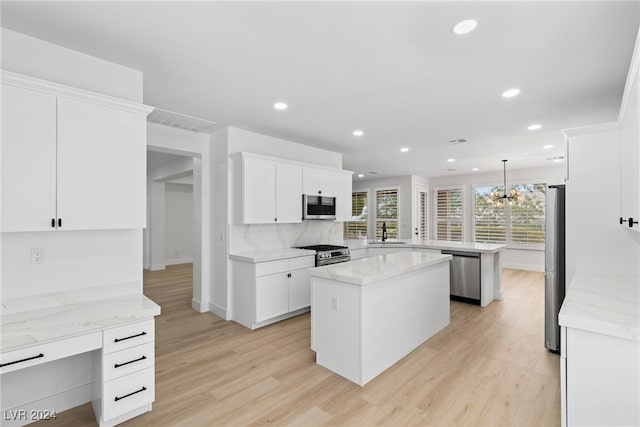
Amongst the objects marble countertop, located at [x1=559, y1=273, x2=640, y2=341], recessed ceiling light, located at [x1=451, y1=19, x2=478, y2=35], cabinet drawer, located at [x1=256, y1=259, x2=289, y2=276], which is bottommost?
cabinet drawer, located at [x1=256, y1=259, x2=289, y2=276]

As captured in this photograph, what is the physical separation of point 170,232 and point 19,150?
24.1ft

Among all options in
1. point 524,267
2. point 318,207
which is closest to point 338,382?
point 318,207

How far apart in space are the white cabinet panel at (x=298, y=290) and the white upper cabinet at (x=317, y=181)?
4.29ft

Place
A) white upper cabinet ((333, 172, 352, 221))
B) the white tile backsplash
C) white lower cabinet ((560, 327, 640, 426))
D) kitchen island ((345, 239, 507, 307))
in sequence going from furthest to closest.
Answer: white upper cabinet ((333, 172, 352, 221)) → kitchen island ((345, 239, 507, 307)) → the white tile backsplash → white lower cabinet ((560, 327, 640, 426))

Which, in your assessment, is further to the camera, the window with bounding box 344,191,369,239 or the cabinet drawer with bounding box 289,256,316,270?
the window with bounding box 344,191,369,239

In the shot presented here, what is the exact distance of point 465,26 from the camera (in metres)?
1.90

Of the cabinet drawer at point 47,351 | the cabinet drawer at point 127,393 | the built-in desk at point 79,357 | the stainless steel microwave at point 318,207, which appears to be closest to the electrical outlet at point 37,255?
the built-in desk at point 79,357

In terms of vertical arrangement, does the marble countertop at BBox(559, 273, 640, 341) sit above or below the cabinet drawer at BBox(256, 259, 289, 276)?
above

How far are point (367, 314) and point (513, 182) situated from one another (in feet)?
23.9

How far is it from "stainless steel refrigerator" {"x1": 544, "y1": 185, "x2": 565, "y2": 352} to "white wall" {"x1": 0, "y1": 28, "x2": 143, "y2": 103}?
4.06 metres

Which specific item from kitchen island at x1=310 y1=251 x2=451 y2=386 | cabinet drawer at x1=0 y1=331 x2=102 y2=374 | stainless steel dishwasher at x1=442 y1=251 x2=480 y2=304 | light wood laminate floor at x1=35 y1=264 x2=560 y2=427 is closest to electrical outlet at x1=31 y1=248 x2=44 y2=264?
cabinet drawer at x1=0 y1=331 x2=102 y2=374

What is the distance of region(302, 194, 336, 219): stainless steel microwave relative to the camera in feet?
15.3

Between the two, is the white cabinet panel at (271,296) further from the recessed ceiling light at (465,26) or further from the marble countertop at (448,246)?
the recessed ceiling light at (465,26)

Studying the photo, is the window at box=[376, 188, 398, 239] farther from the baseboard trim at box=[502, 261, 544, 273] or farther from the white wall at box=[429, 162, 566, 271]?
the baseboard trim at box=[502, 261, 544, 273]
